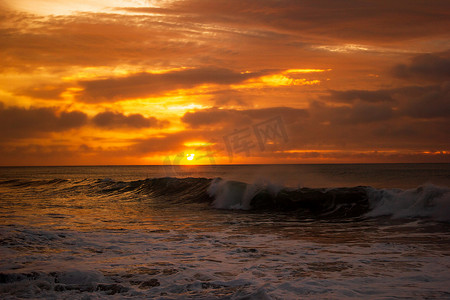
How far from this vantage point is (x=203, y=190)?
25.9 m

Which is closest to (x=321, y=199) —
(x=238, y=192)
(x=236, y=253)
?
(x=238, y=192)

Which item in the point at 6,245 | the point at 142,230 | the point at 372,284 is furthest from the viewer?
the point at 142,230

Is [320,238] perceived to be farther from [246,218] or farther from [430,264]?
[246,218]

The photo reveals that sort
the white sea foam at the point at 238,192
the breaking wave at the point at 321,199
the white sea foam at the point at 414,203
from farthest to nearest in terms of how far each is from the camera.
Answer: the white sea foam at the point at 238,192, the breaking wave at the point at 321,199, the white sea foam at the point at 414,203

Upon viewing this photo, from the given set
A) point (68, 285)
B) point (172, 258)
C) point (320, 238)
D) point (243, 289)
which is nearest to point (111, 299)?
point (68, 285)

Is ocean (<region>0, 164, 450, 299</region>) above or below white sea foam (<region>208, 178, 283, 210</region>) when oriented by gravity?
below

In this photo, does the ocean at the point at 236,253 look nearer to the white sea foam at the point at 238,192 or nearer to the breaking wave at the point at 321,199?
the breaking wave at the point at 321,199

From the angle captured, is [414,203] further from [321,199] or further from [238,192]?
[238,192]

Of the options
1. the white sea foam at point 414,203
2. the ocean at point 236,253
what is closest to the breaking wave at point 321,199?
the white sea foam at point 414,203

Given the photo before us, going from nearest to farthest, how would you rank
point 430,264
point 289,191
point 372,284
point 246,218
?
1. point 372,284
2. point 430,264
3. point 246,218
4. point 289,191

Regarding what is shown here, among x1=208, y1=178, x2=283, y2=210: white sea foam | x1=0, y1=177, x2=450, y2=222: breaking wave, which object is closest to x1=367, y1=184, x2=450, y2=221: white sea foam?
x1=0, y1=177, x2=450, y2=222: breaking wave

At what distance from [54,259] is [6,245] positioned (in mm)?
2105

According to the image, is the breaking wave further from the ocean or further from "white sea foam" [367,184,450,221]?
the ocean

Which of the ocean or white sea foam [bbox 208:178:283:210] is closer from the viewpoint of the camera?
the ocean
